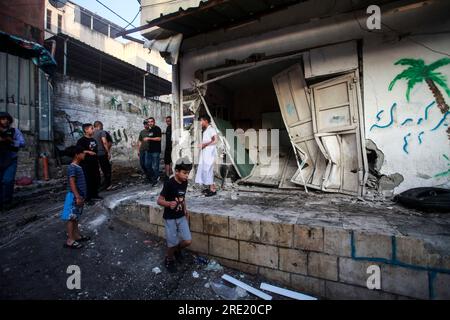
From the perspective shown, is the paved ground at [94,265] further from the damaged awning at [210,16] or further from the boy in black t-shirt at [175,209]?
the damaged awning at [210,16]

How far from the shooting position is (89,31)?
62.6 ft

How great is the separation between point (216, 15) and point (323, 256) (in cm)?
474

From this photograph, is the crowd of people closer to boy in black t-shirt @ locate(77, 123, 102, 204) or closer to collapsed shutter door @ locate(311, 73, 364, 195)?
boy in black t-shirt @ locate(77, 123, 102, 204)

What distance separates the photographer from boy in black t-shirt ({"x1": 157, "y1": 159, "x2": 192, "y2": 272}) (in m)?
2.94

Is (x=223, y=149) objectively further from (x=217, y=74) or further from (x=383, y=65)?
(x=383, y=65)

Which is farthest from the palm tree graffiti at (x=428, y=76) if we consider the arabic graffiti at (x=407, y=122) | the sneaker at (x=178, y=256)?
the sneaker at (x=178, y=256)

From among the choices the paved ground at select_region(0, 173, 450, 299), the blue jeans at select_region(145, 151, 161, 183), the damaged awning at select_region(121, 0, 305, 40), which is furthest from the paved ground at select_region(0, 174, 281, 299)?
the damaged awning at select_region(121, 0, 305, 40)

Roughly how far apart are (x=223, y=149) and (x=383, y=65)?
3.63 meters

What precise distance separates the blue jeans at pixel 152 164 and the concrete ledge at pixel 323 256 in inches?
113

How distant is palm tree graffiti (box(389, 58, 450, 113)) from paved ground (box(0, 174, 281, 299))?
404 cm

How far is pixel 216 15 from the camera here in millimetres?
4801

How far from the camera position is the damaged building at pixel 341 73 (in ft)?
12.9
